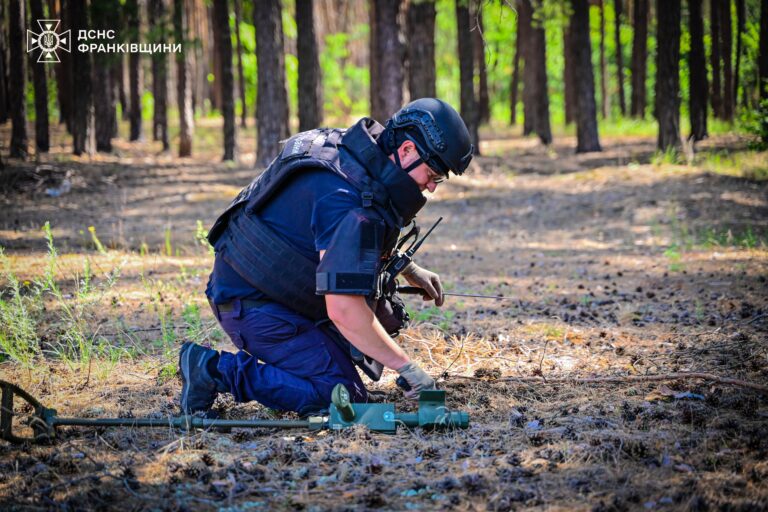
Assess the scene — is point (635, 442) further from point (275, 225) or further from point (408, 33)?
point (408, 33)

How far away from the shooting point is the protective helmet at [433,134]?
3.39 m

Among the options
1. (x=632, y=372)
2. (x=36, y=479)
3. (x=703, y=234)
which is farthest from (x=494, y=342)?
(x=703, y=234)

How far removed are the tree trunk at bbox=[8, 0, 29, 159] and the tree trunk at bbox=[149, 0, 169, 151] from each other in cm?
266

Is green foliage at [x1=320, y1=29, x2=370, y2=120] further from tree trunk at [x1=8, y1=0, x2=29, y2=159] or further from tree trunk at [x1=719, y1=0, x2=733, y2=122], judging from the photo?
tree trunk at [x1=8, y1=0, x2=29, y2=159]

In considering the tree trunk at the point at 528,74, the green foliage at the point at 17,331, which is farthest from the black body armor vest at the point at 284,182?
the tree trunk at the point at 528,74

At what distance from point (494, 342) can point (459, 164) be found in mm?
1945

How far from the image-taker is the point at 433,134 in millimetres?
3387

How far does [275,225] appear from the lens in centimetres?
356

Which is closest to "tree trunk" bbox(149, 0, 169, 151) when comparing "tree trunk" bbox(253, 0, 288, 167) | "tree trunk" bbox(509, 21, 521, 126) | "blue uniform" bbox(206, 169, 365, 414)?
A: "tree trunk" bbox(253, 0, 288, 167)

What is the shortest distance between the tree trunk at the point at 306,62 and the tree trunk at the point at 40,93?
552cm

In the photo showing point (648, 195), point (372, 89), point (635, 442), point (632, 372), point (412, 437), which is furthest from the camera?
point (372, 89)

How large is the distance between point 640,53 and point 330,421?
2124 centimetres

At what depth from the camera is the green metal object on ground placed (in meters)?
3.33

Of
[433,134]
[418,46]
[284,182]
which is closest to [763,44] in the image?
[418,46]
